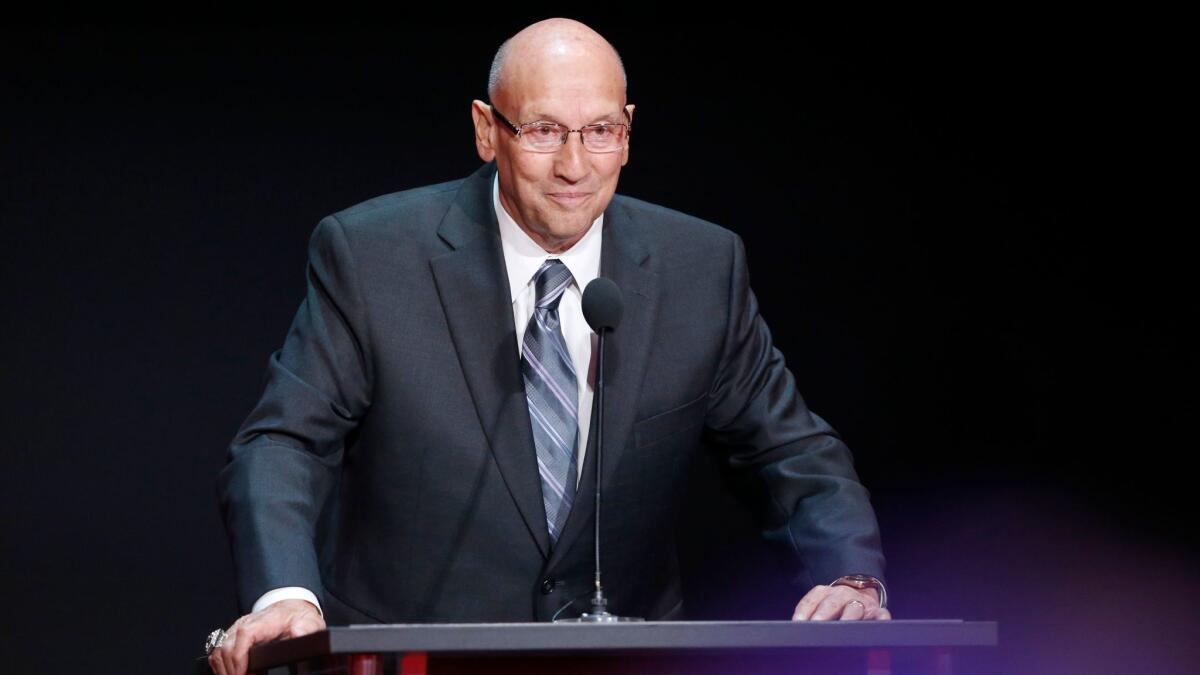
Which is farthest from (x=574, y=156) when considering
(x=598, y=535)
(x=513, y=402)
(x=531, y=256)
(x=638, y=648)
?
(x=638, y=648)

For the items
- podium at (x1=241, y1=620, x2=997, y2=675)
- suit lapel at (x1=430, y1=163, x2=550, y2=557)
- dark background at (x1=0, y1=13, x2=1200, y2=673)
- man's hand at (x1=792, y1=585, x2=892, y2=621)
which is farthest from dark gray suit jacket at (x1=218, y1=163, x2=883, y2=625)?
dark background at (x1=0, y1=13, x2=1200, y2=673)

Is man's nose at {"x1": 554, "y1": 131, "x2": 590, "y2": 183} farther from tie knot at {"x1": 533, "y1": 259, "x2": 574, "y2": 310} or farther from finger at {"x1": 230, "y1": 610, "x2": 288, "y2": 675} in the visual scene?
finger at {"x1": 230, "y1": 610, "x2": 288, "y2": 675}

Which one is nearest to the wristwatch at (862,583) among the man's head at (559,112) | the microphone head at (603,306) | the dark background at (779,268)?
the microphone head at (603,306)

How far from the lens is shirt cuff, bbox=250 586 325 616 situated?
83.2 inches

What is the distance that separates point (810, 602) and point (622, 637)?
72cm

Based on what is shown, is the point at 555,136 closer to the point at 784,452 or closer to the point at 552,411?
the point at 552,411

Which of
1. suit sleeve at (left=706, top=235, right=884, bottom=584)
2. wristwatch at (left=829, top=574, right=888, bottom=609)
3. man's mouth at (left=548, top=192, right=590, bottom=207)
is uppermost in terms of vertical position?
man's mouth at (left=548, top=192, right=590, bottom=207)

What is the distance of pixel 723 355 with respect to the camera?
2.69 m

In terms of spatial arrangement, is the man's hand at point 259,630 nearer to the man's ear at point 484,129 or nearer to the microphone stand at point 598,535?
the microphone stand at point 598,535

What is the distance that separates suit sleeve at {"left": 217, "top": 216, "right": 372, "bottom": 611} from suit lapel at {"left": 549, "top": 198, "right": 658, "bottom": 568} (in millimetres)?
366

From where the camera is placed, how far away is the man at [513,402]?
2436 mm

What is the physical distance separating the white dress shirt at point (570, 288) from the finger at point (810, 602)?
412mm

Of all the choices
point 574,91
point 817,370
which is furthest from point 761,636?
point 817,370

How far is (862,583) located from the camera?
Answer: 92.3 inches
